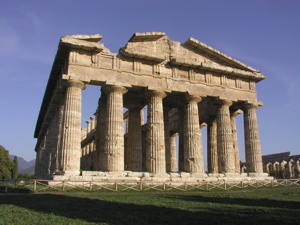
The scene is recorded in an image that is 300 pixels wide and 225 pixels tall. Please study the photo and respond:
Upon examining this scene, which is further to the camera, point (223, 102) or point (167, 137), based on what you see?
point (167, 137)

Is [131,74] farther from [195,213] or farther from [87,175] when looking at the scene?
[195,213]

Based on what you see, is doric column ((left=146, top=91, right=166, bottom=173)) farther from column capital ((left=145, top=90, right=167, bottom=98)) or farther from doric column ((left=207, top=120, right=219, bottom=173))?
doric column ((left=207, top=120, right=219, bottom=173))

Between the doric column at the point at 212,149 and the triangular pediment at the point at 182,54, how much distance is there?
22.6 feet

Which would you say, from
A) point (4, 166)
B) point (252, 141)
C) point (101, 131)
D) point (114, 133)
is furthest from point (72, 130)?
point (4, 166)

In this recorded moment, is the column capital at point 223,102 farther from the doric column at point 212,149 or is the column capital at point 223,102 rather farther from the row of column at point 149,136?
the doric column at point 212,149

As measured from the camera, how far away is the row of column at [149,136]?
2156 cm

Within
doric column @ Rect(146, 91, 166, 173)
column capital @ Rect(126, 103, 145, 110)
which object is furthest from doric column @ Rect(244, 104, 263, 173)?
column capital @ Rect(126, 103, 145, 110)

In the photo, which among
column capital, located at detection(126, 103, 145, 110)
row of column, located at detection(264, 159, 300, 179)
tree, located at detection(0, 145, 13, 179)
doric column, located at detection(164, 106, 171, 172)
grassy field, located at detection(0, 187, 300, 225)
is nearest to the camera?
grassy field, located at detection(0, 187, 300, 225)

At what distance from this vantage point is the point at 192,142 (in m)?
25.4

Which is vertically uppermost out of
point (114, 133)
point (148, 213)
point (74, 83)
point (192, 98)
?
point (74, 83)

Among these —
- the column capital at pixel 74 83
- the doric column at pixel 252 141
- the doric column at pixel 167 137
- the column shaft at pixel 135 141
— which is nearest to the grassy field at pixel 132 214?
the column capital at pixel 74 83

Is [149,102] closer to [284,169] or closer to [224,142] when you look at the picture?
[224,142]

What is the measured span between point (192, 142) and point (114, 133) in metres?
7.07

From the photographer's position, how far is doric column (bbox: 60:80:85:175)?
20609mm
